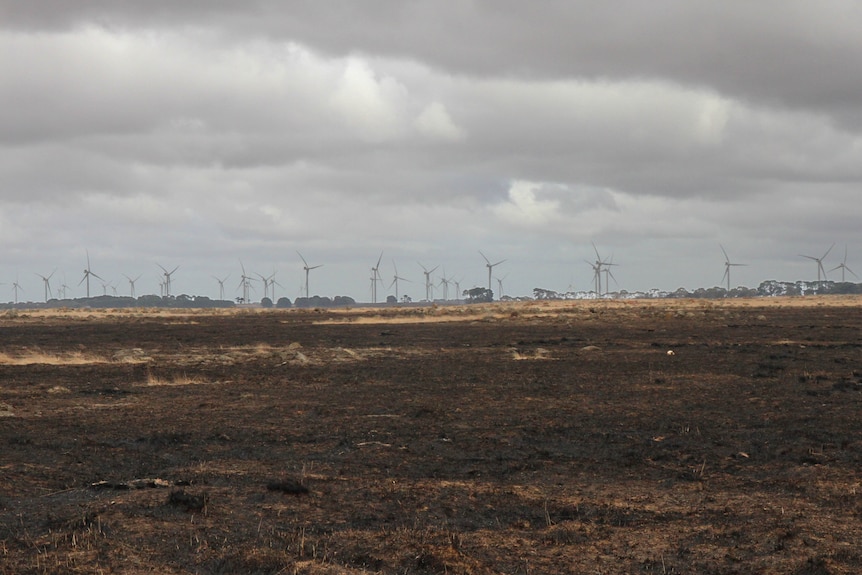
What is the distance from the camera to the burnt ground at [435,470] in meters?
10.2

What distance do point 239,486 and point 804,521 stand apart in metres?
7.64

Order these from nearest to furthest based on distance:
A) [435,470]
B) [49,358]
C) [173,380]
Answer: [435,470] → [173,380] → [49,358]

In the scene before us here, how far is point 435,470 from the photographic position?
15.3 meters

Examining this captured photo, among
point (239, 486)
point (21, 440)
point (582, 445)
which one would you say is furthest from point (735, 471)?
point (21, 440)

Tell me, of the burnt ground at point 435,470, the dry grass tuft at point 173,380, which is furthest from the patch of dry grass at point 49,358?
the dry grass tuft at point 173,380

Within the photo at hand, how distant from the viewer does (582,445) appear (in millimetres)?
17812

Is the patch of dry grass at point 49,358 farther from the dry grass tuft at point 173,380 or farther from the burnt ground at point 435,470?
the dry grass tuft at point 173,380

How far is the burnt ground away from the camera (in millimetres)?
10195

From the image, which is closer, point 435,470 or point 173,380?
point 435,470

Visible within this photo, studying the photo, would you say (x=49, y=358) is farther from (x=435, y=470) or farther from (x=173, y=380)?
(x=435, y=470)

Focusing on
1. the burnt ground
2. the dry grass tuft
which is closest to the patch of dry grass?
the burnt ground

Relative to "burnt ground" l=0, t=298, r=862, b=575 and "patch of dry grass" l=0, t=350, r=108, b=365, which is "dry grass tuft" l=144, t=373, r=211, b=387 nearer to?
"burnt ground" l=0, t=298, r=862, b=575

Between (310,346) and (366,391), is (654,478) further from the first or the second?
(310,346)

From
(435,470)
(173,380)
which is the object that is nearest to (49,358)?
(173,380)
